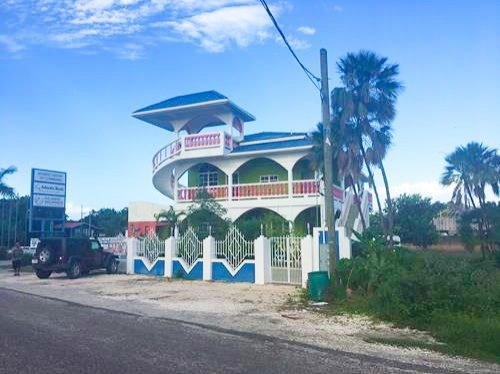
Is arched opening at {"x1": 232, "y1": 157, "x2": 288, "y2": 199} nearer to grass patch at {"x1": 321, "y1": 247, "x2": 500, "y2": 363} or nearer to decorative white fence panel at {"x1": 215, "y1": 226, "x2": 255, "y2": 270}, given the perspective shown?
decorative white fence panel at {"x1": 215, "y1": 226, "x2": 255, "y2": 270}

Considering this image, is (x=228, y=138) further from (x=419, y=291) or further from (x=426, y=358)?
(x=426, y=358)

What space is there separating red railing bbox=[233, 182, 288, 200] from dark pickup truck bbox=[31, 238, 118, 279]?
7809 millimetres

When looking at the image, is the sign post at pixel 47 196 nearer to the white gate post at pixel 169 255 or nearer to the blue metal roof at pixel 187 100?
the blue metal roof at pixel 187 100

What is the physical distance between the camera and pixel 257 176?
27609 millimetres

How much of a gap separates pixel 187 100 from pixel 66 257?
37.3 ft

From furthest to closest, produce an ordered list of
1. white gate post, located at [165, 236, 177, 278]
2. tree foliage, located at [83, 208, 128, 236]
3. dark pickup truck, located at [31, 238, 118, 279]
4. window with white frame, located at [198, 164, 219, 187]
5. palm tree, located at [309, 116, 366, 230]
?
tree foliage, located at [83, 208, 128, 236]
window with white frame, located at [198, 164, 219, 187]
palm tree, located at [309, 116, 366, 230]
white gate post, located at [165, 236, 177, 278]
dark pickup truck, located at [31, 238, 118, 279]

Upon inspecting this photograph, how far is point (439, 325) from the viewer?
8570 millimetres

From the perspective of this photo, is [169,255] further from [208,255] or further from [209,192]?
[209,192]

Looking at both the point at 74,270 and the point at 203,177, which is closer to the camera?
the point at 74,270

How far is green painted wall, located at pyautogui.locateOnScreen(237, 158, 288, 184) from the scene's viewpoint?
1058 inches

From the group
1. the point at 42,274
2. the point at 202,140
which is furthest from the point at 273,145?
the point at 42,274

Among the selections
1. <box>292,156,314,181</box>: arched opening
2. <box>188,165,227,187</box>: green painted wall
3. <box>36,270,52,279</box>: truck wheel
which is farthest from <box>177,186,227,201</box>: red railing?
<box>36,270,52,279</box>: truck wheel

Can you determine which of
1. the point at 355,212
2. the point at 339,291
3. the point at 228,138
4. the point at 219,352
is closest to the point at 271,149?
the point at 228,138

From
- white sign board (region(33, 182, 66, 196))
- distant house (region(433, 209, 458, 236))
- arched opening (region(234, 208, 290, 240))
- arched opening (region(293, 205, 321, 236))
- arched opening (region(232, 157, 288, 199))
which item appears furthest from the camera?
distant house (region(433, 209, 458, 236))
